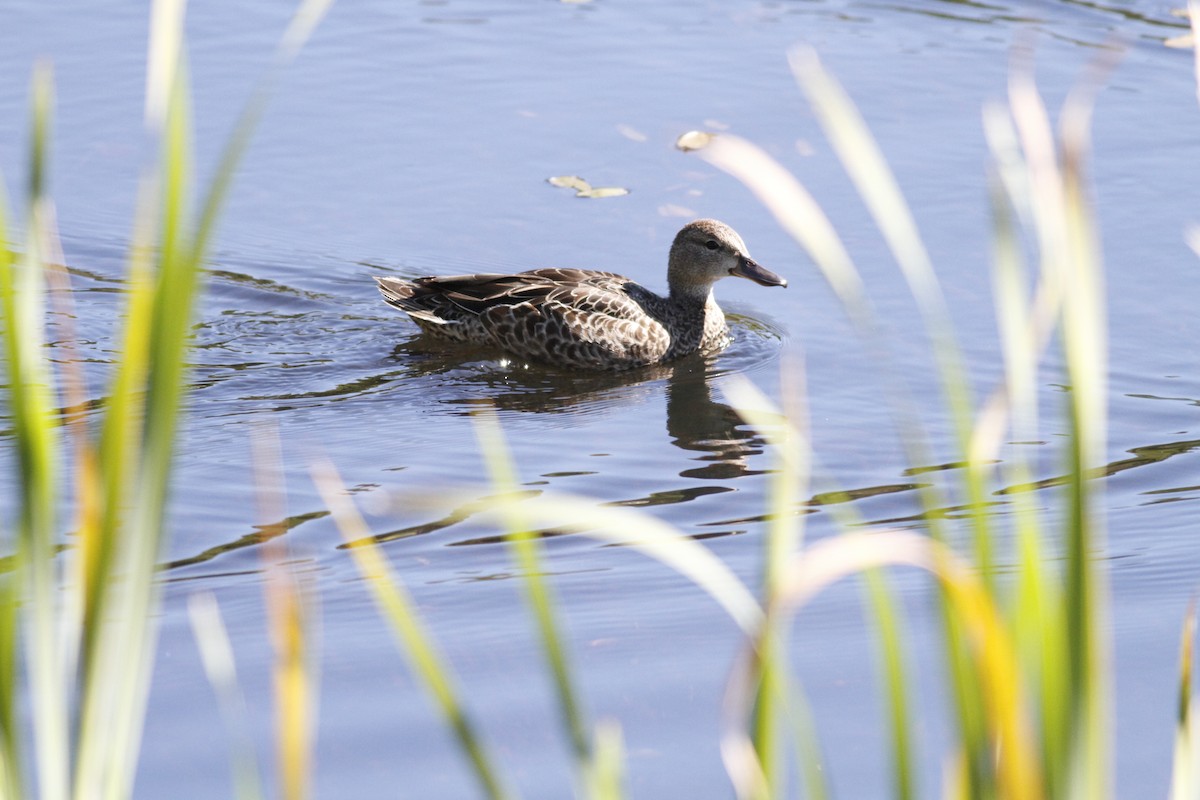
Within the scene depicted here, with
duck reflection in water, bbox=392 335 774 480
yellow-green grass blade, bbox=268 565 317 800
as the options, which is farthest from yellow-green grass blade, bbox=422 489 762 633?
duck reflection in water, bbox=392 335 774 480

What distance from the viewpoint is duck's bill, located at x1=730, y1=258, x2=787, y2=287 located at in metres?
8.04

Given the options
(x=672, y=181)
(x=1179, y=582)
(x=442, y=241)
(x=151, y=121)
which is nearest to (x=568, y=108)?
(x=672, y=181)

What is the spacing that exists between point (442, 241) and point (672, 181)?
152 cm

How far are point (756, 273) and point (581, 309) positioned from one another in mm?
977

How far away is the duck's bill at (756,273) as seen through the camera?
804 centimetres

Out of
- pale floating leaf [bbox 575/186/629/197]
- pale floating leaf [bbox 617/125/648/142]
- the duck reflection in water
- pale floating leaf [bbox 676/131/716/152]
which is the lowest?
the duck reflection in water

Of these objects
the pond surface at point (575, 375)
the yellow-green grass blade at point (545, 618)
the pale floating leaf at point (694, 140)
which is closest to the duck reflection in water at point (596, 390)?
the pond surface at point (575, 375)

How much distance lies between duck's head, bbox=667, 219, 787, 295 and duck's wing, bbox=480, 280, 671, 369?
39 centimetres

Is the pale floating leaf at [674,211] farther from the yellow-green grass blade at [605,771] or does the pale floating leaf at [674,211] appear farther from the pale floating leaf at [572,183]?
the yellow-green grass blade at [605,771]

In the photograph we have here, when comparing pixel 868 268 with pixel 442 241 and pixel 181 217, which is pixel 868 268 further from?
pixel 181 217

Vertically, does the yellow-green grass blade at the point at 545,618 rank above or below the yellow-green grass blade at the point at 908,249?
below

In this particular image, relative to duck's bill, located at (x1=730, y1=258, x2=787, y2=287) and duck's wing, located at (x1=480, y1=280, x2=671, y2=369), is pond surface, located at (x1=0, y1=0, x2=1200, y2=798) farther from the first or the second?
duck's bill, located at (x1=730, y1=258, x2=787, y2=287)

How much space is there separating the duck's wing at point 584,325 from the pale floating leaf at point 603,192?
112 cm

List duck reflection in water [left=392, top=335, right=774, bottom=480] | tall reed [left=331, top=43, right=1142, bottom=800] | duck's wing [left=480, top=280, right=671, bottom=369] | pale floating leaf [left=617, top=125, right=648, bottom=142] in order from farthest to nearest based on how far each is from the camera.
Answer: pale floating leaf [left=617, top=125, right=648, bottom=142] < duck's wing [left=480, top=280, right=671, bottom=369] < duck reflection in water [left=392, top=335, right=774, bottom=480] < tall reed [left=331, top=43, right=1142, bottom=800]
